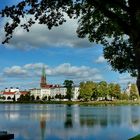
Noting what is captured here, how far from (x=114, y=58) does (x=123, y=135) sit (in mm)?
19678

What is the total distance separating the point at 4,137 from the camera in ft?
124

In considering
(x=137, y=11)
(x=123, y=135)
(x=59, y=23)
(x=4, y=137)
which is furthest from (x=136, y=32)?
(x=123, y=135)

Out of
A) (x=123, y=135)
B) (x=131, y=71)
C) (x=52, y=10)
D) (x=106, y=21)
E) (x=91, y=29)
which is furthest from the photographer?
(x=123, y=135)

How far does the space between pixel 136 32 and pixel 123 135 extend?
38.7 m

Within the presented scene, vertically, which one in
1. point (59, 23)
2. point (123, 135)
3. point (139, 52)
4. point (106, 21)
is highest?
point (106, 21)

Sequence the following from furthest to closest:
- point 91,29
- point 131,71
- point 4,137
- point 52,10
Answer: point 4,137 → point 131,71 → point 91,29 → point 52,10

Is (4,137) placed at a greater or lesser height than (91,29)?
lesser

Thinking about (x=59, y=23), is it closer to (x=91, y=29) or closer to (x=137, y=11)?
(x=137, y=11)

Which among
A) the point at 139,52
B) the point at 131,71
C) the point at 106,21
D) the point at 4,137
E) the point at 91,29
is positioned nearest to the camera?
A: the point at 139,52

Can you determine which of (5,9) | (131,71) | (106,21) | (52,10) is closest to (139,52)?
(52,10)

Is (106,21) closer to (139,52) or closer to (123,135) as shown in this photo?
(139,52)

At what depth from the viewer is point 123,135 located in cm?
5041

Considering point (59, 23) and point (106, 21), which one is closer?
point (59, 23)

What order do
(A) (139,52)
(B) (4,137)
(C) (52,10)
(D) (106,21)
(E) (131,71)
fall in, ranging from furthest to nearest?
(B) (4,137) < (E) (131,71) < (D) (106,21) < (C) (52,10) < (A) (139,52)
